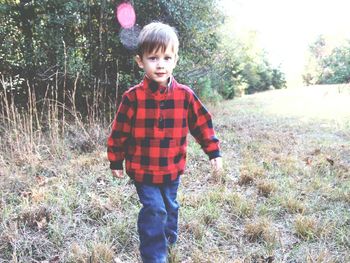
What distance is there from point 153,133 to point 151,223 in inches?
22.5

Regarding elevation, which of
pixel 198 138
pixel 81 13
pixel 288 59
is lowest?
pixel 288 59

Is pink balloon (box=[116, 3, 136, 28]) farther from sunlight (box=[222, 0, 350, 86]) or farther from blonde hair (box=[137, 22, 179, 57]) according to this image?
sunlight (box=[222, 0, 350, 86])

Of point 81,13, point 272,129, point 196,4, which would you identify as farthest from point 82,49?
point 272,129

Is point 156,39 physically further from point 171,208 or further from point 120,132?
point 171,208

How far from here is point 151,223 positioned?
7.91ft

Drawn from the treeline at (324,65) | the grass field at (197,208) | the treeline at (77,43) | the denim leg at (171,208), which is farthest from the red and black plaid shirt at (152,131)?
the treeline at (324,65)

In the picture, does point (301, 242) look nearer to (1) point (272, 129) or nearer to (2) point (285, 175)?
(2) point (285, 175)

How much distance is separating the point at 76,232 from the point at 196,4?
18.9 feet

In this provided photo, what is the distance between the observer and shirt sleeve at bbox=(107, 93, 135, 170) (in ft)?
7.86

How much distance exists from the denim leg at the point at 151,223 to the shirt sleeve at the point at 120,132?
243 millimetres

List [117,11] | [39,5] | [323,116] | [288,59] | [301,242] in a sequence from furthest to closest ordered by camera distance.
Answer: [288,59] → [323,116] → [117,11] → [39,5] → [301,242]

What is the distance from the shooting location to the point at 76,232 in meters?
3.01

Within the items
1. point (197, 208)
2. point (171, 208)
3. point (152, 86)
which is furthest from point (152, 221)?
point (197, 208)

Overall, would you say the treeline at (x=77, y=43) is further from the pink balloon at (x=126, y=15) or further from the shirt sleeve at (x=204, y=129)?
the shirt sleeve at (x=204, y=129)
